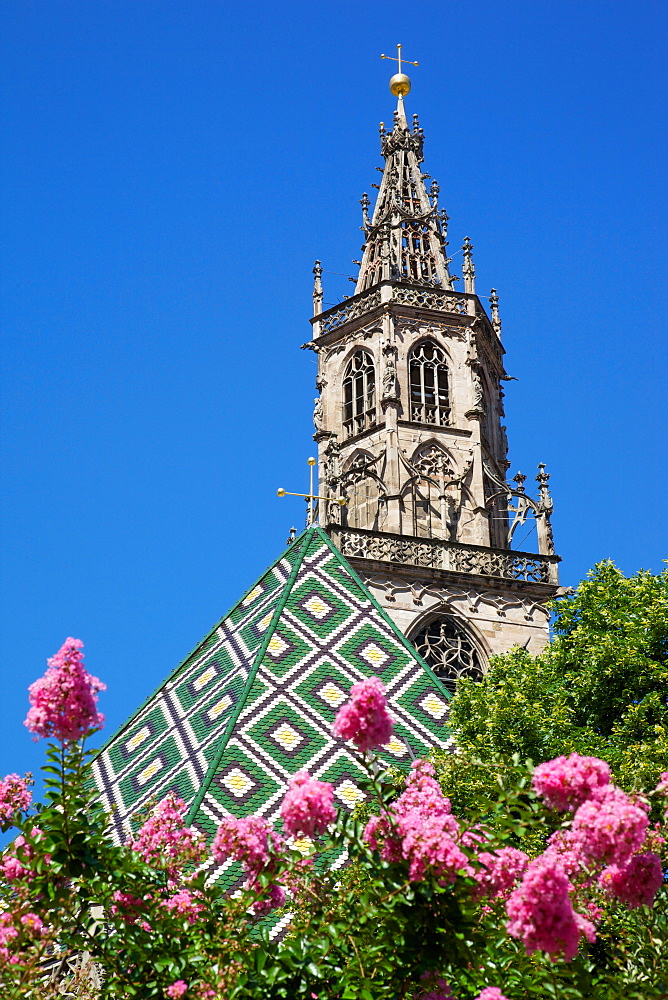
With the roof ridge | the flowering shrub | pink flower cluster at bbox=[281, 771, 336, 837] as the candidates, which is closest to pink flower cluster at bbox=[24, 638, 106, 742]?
the flowering shrub

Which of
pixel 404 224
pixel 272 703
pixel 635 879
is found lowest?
pixel 635 879

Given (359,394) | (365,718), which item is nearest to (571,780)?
(365,718)

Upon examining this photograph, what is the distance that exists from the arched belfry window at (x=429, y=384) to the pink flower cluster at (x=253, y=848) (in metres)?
24.8

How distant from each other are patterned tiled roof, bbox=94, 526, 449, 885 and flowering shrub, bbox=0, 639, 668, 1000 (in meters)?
3.06

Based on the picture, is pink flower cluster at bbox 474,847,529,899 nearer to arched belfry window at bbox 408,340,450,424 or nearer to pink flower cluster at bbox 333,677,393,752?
pink flower cluster at bbox 333,677,393,752

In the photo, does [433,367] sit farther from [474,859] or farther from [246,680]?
[474,859]

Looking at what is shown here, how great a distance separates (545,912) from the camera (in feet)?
19.8

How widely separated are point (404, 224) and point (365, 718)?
31484 millimetres

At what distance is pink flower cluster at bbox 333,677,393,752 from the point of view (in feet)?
21.9

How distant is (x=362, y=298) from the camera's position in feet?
111

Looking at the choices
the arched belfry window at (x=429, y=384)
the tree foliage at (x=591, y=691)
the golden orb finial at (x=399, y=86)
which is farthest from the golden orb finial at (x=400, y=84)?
the tree foliage at (x=591, y=691)

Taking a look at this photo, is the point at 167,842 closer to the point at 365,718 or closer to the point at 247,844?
the point at 247,844

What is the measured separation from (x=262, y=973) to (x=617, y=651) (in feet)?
27.9

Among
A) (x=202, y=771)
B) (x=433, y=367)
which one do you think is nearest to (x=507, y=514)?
(x=433, y=367)
